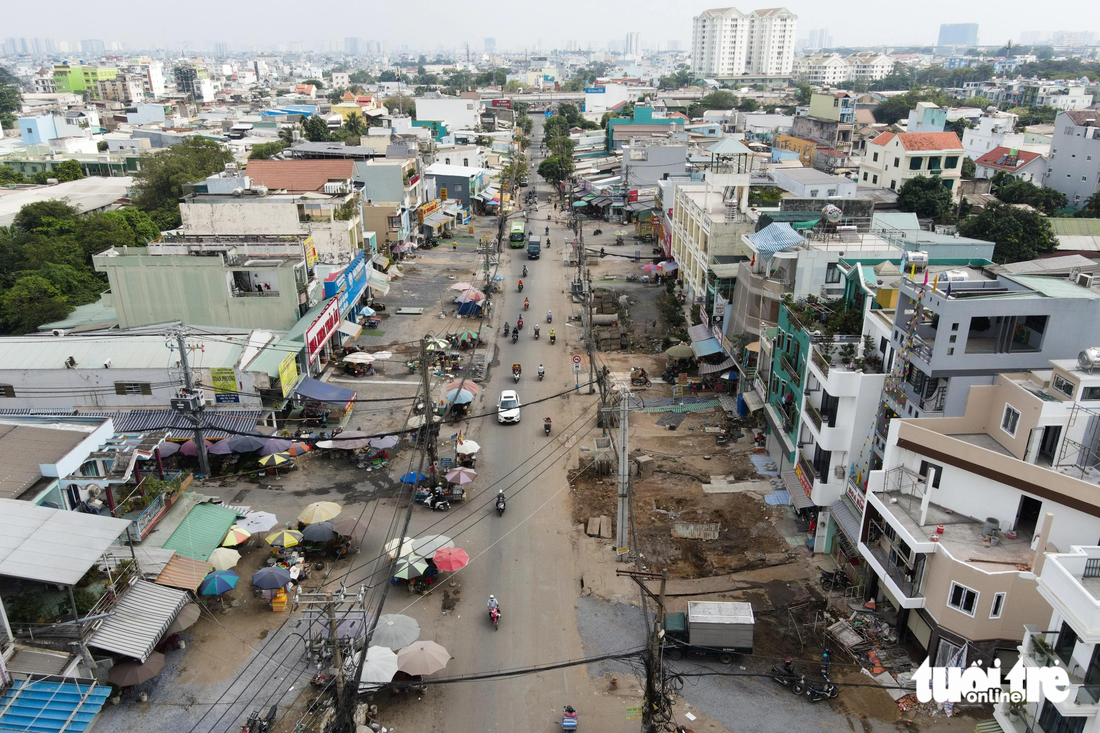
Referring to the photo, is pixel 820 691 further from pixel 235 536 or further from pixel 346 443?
pixel 346 443

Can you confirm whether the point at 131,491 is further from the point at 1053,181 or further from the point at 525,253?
the point at 1053,181

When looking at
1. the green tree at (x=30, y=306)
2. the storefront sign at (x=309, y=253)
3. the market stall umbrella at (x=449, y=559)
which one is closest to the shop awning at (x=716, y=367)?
the market stall umbrella at (x=449, y=559)

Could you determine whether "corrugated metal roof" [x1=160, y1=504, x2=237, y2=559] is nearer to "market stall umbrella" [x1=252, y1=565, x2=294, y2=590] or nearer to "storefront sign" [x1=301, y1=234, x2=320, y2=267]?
"market stall umbrella" [x1=252, y1=565, x2=294, y2=590]

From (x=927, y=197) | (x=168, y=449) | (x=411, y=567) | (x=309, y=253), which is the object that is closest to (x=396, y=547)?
(x=411, y=567)

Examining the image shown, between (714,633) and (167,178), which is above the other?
(167,178)

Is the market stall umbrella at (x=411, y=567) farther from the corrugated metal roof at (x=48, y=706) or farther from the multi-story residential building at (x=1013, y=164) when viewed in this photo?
the multi-story residential building at (x=1013, y=164)

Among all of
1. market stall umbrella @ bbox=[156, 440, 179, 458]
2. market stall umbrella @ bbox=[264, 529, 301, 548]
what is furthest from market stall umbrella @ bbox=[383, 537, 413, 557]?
market stall umbrella @ bbox=[156, 440, 179, 458]

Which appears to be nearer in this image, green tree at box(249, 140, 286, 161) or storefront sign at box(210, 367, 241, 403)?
storefront sign at box(210, 367, 241, 403)
